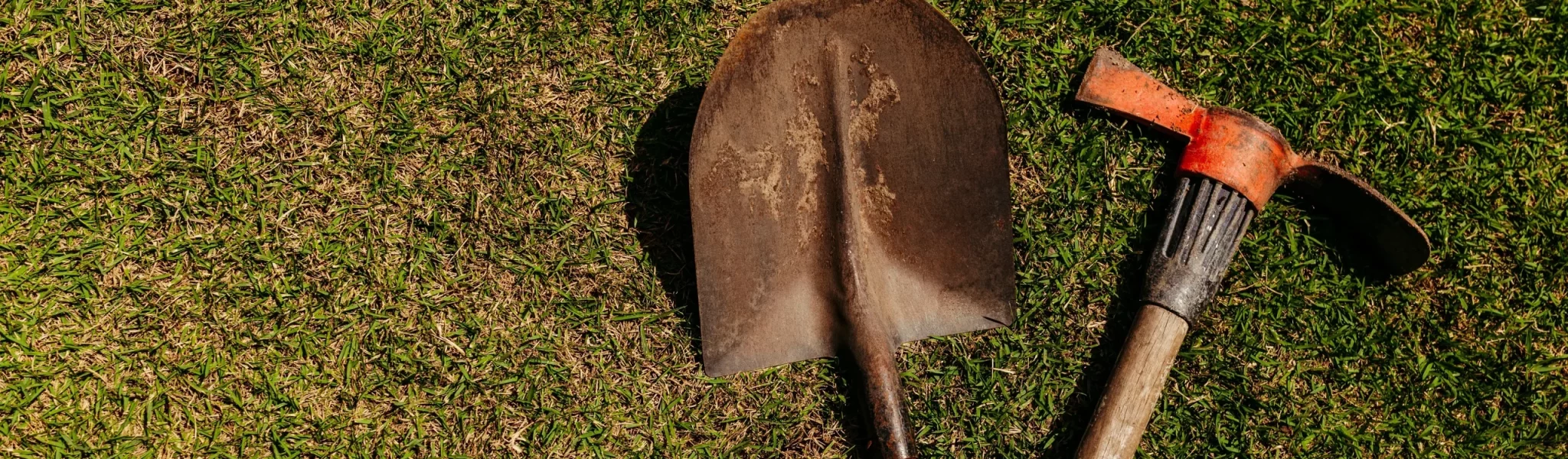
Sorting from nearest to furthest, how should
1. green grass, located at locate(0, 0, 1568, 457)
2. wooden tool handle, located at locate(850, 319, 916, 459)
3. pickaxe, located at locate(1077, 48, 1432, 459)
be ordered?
wooden tool handle, located at locate(850, 319, 916, 459) → pickaxe, located at locate(1077, 48, 1432, 459) → green grass, located at locate(0, 0, 1568, 457)

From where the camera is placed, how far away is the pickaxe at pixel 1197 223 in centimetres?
237

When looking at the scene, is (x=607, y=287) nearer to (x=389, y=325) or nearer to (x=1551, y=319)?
(x=389, y=325)

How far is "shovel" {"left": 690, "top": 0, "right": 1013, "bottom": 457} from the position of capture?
2.32 metres

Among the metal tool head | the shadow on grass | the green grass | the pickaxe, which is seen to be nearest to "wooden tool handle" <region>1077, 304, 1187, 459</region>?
the pickaxe

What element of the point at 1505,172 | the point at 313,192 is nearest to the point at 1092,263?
the point at 1505,172

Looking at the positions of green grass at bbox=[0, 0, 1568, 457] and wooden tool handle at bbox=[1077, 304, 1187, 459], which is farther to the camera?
green grass at bbox=[0, 0, 1568, 457]

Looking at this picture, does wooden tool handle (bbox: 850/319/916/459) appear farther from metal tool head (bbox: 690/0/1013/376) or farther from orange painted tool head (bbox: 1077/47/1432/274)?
orange painted tool head (bbox: 1077/47/1432/274)

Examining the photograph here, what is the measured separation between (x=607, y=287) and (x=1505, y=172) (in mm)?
2791

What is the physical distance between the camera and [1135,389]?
2.36 metres

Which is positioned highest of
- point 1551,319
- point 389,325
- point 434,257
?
point 1551,319

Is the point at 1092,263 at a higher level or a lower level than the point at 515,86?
higher

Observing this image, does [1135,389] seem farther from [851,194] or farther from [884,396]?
[851,194]

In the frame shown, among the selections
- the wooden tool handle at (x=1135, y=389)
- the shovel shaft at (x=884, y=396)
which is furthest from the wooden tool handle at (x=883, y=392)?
the wooden tool handle at (x=1135, y=389)

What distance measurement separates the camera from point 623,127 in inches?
106
